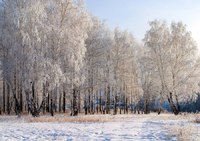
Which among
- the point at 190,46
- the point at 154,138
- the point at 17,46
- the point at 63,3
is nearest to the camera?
the point at 154,138

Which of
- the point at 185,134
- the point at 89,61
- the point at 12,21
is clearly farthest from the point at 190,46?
the point at 185,134

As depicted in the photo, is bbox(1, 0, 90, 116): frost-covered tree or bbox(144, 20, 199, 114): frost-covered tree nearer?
bbox(1, 0, 90, 116): frost-covered tree

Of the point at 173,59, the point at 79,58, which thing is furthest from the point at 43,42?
the point at 173,59

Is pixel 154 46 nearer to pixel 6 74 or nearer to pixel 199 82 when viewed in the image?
pixel 199 82

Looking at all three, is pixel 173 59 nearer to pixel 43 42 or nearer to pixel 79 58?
pixel 79 58

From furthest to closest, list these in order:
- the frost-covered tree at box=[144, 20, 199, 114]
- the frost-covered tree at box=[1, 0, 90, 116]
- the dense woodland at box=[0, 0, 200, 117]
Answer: the frost-covered tree at box=[144, 20, 199, 114]
the dense woodland at box=[0, 0, 200, 117]
the frost-covered tree at box=[1, 0, 90, 116]

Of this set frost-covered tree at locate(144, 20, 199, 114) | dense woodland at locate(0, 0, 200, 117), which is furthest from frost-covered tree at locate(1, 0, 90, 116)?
frost-covered tree at locate(144, 20, 199, 114)

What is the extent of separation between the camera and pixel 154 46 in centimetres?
4378

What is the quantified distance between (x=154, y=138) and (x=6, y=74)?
82.4ft

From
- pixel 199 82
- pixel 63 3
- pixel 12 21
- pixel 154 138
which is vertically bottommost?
pixel 154 138

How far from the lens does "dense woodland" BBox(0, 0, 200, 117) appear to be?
30703 millimetres

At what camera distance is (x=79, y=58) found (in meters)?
32.9

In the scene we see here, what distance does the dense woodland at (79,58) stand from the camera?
30.7 metres

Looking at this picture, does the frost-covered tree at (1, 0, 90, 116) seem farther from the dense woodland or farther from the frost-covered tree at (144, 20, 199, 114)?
the frost-covered tree at (144, 20, 199, 114)
